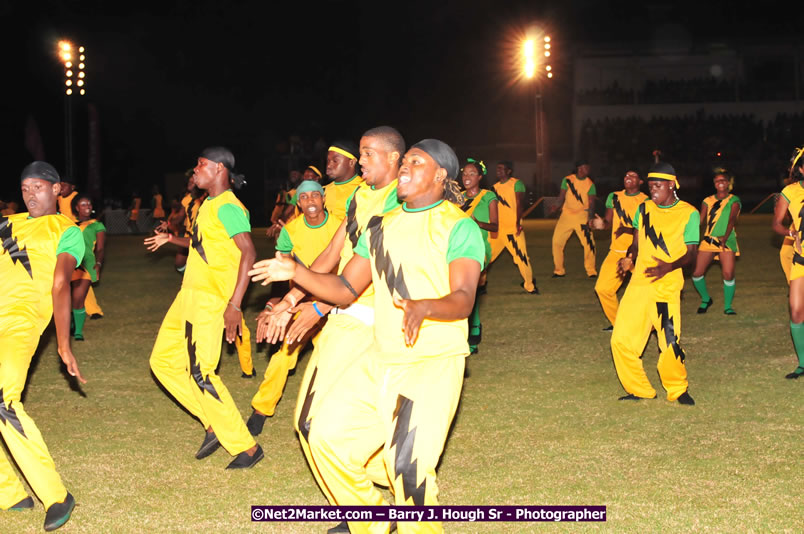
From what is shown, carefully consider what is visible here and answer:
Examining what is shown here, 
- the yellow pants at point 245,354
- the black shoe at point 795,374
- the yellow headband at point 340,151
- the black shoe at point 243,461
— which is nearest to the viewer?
the black shoe at point 243,461

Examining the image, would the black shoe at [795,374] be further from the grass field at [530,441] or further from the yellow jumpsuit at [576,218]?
the yellow jumpsuit at [576,218]

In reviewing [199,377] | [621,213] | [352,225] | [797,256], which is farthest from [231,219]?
[621,213]

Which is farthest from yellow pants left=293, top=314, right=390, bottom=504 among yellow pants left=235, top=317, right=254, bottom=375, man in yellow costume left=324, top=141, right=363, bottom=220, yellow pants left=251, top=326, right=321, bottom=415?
yellow pants left=235, top=317, right=254, bottom=375

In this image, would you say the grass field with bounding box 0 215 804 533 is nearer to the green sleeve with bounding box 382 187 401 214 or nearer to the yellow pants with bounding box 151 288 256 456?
the yellow pants with bounding box 151 288 256 456

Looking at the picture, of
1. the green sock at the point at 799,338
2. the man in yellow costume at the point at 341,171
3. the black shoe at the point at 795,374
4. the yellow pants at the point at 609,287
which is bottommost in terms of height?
the black shoe at the point at 795,374

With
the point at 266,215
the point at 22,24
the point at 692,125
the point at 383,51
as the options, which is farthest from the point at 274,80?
A: the point at 692,125

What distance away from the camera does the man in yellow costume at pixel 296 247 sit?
7180 mm

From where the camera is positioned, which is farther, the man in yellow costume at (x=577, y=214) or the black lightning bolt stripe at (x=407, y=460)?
the man in yellow costume at (x=577, y=214)

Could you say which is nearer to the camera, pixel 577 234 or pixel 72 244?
pixel 72 244

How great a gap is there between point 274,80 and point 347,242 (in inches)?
1868

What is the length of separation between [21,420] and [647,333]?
4.99 metres

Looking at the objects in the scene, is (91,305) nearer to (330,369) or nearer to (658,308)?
(658,308)

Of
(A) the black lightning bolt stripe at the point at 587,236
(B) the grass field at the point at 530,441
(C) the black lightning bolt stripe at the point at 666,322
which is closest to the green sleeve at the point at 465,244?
(B) the grass field at the point at 530,441

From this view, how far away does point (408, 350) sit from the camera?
425 cm
